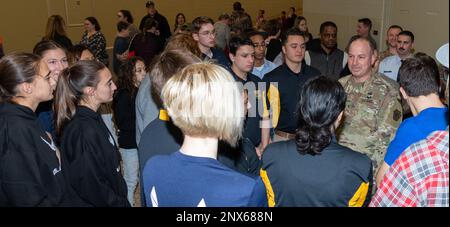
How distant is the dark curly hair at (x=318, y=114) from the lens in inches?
71.7

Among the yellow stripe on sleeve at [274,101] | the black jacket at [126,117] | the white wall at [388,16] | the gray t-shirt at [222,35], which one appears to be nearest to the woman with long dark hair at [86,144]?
the black jacket at [126,117]

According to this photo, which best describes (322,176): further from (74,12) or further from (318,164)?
(74,12)

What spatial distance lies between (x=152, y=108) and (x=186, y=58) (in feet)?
2.64

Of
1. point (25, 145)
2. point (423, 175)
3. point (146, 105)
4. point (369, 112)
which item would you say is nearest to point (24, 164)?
point (25, 145)

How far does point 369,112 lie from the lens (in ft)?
9.83

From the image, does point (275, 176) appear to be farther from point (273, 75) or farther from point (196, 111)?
point (273, 75)

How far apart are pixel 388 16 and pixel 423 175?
19.6 feet

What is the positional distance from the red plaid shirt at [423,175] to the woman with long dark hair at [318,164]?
0.46 ft

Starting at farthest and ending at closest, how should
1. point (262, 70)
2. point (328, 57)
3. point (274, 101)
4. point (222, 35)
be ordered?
point (222, 35), point (328, 57), point (262, 70), point (274, 101)

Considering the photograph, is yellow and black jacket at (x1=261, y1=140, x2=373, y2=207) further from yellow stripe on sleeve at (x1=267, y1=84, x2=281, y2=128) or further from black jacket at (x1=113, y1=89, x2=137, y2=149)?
black jacket at (x1=113, y1=89, x2=137, y2=149)

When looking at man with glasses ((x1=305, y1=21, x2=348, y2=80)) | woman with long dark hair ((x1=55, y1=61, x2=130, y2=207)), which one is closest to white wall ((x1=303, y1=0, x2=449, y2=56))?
man with glasses ((x1=305, y1=21, x2=348, y2=80))

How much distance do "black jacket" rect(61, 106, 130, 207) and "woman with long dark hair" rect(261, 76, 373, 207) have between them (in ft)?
2.87

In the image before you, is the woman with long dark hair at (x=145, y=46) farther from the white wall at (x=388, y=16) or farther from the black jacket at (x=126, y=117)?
the white wall at (x=388, y=16)

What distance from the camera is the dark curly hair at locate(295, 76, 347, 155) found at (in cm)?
182
